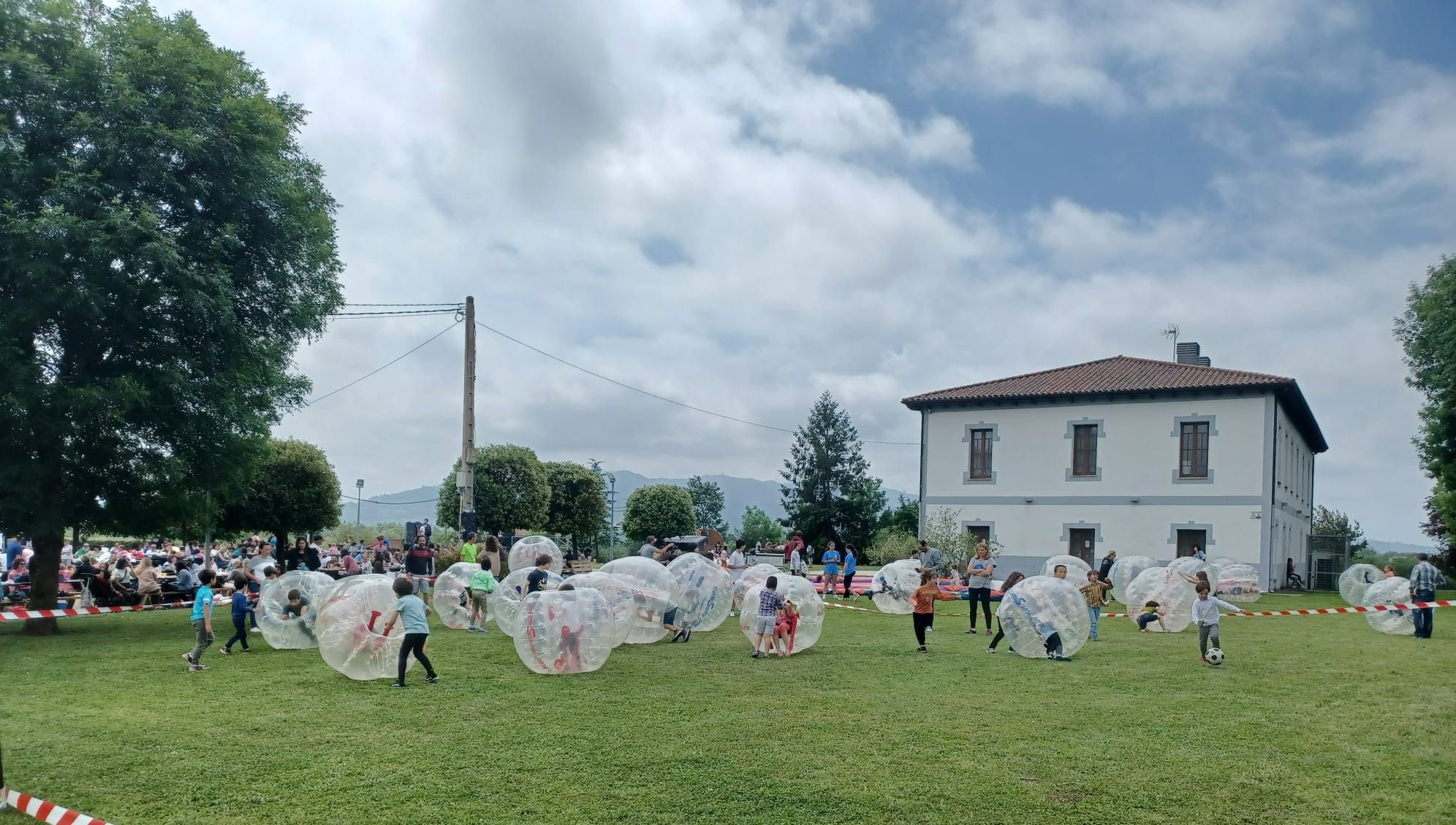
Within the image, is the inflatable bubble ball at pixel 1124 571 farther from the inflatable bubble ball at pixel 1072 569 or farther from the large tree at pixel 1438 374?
the large tree at pixel 1438 374

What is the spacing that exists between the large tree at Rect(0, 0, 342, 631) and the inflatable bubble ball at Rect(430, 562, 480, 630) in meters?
5.12

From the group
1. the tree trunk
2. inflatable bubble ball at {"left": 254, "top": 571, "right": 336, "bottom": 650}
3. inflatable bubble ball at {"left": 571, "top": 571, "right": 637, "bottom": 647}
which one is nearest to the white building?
inflatable bubble ball at {"left": 571, "top": 571, "right": 637, "bottom": 647}

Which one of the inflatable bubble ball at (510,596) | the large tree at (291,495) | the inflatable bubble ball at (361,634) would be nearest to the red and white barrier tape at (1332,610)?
the inflatable bubble ball at (510,596)

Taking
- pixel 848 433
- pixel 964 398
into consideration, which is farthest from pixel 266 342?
pixel 848 433

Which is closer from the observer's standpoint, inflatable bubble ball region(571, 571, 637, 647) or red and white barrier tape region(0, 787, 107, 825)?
red and white barrier tape region(0, 787, 107, 825)

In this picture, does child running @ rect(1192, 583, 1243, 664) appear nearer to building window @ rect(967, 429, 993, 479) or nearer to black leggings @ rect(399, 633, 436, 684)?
black leggings @ rect(399, 633, 436, 684)

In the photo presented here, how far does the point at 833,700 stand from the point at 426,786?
5148 millimetres

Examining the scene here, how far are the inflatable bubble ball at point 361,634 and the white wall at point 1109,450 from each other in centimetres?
2711

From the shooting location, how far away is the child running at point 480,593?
18.3m

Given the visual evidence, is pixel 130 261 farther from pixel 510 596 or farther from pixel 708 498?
pixel 708 498

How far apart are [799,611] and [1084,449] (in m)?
22.5

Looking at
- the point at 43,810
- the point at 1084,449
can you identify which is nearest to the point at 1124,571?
the point at 1084,449

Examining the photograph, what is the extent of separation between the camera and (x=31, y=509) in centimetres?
1842

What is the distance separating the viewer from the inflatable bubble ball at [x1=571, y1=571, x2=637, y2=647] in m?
14.4
